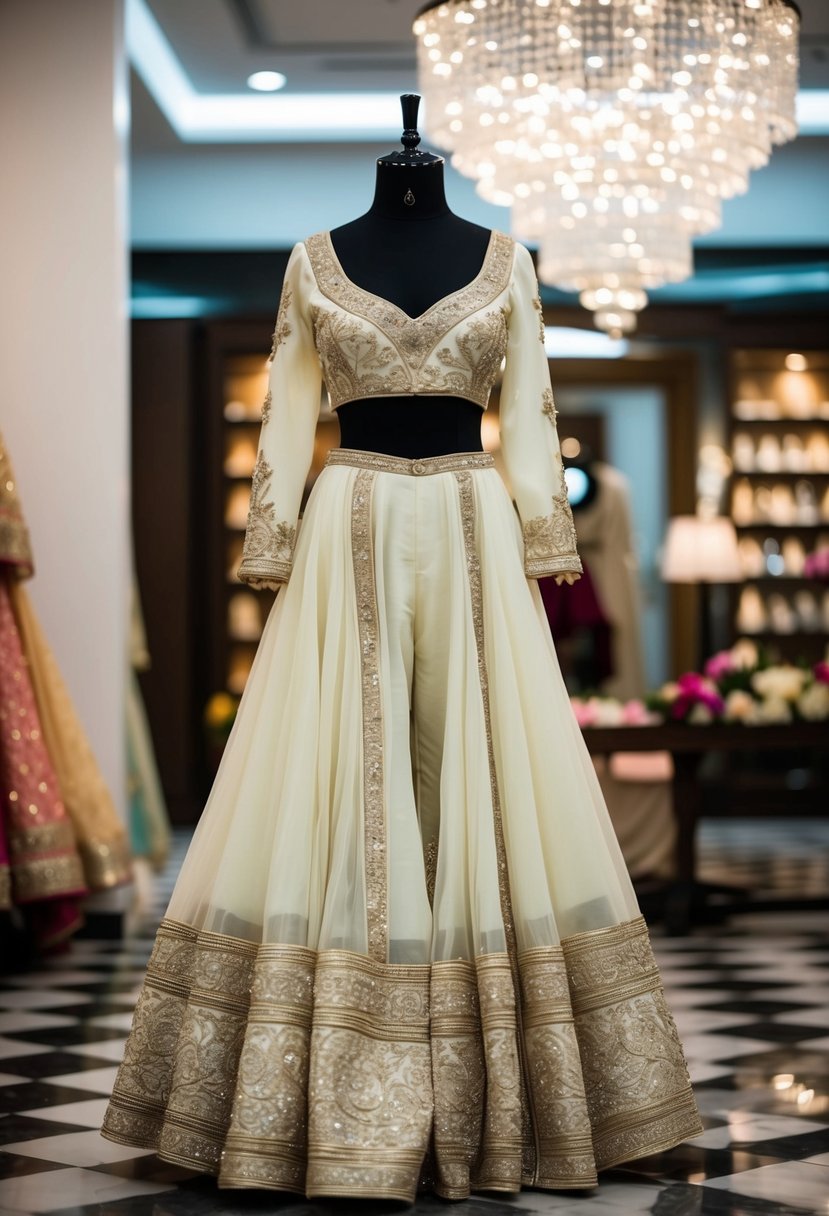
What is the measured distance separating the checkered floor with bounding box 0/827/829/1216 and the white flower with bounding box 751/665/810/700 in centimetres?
89

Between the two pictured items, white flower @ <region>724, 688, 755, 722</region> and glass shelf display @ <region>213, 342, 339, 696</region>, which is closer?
white flower @ <region>724, 688, 755, 722</region>

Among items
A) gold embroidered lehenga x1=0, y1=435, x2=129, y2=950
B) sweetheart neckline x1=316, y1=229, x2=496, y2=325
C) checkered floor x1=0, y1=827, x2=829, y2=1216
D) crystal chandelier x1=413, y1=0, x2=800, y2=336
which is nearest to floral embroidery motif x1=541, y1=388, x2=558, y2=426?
sweetheart neckline x1=316, y1=229, x2=496, y2=325

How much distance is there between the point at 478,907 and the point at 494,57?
343cm

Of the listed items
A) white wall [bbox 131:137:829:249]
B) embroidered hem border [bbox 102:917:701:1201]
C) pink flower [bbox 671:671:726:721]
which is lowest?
embroidered hem border [bbox 102:917:701:1201]

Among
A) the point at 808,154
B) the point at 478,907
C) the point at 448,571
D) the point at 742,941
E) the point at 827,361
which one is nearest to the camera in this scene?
the point at 478,907

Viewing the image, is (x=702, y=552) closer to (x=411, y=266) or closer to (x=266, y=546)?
(x=411, y=266)

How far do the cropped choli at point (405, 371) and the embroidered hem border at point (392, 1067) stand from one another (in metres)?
0.66

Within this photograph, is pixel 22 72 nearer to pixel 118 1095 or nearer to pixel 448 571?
pixel 448 571

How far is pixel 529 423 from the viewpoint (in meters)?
2.71

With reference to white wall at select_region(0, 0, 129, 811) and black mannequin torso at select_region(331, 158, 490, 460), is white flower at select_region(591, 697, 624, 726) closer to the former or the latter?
white wall at select_region(0, 0, 129, 811)

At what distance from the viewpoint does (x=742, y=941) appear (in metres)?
4.98

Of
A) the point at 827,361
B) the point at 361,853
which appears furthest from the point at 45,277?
the point at 827,361
